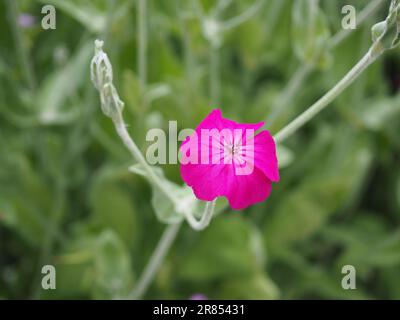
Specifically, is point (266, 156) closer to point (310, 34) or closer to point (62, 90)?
point (310, 34)

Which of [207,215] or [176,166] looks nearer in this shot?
[207,215]

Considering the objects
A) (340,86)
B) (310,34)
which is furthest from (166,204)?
(310,34)

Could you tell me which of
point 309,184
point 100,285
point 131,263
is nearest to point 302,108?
point 309,184

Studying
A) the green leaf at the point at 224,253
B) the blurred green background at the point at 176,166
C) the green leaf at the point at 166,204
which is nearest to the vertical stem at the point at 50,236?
the blurred green background at the point at 176,166

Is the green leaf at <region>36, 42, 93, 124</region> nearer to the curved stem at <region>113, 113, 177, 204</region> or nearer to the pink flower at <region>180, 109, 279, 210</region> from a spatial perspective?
the curved stem at <region>113, 113, 177, 204</region>

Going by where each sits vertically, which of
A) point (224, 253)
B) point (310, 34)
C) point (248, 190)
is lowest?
point (248, 190)

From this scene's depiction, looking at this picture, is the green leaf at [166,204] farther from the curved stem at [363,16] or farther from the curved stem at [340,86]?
the curved stem at [363,16]

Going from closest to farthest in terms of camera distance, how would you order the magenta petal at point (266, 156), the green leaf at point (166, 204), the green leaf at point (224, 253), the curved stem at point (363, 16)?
the magenta petal at point (266, 156), the green leaf at point (166, 204), the curved stem at point (363, 16), the green leaf at point (224, 253)
